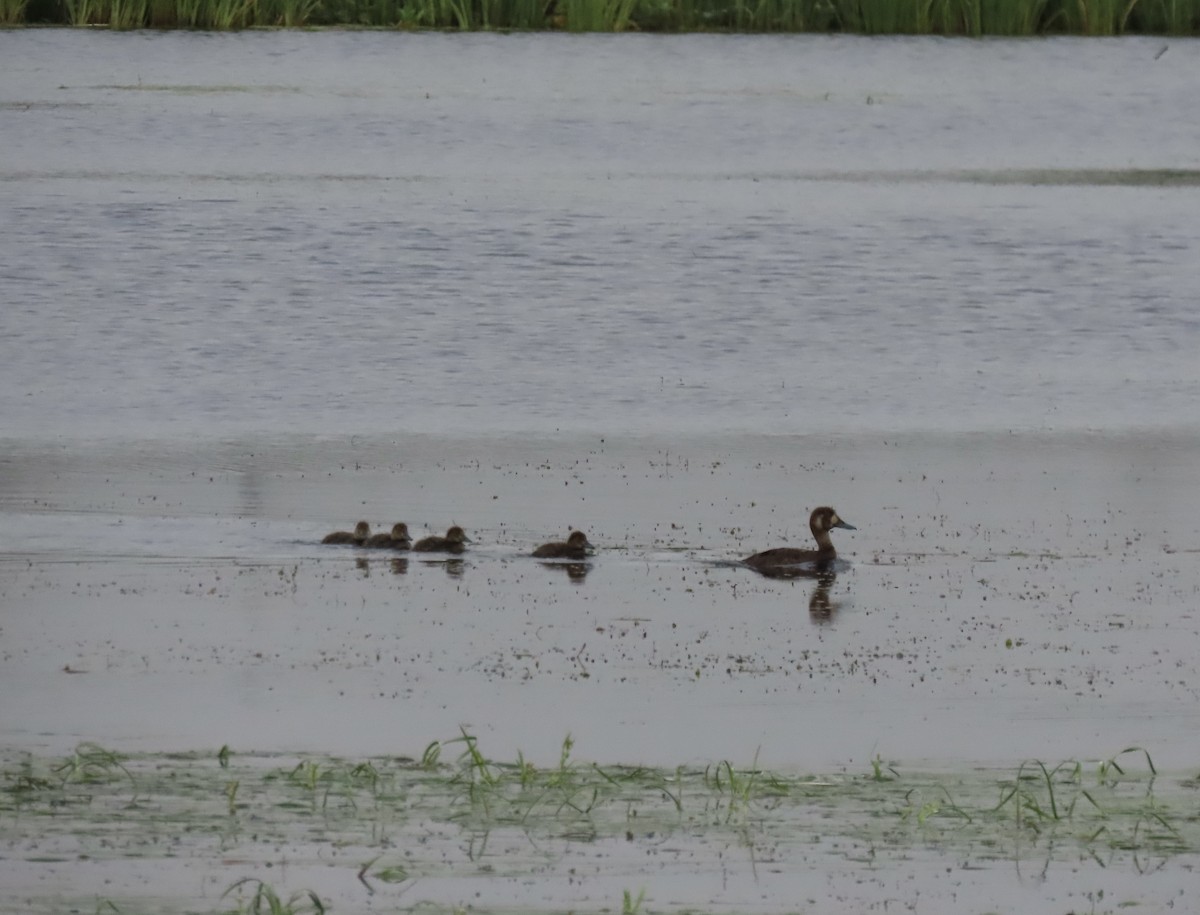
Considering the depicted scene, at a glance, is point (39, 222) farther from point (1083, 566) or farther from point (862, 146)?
point (1083, 566)

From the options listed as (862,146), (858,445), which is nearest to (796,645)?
(858,445)

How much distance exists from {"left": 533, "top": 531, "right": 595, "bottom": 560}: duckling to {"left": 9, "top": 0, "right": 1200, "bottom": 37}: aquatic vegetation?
22161mm

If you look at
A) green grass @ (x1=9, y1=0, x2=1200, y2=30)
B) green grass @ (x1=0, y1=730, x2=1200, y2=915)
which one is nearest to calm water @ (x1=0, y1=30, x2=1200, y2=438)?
green grass @ (x1=9, y1=0, x2=1200, y2=30)

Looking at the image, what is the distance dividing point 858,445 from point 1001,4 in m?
19.0

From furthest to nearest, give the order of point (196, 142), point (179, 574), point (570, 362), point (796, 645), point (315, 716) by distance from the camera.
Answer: point (196, 142) < point (570, 362) < point (179, 574) < point (796, 645) < point (315, 716)

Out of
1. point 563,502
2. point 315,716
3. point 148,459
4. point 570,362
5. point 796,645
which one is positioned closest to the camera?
point 315,716

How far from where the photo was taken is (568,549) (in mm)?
10188

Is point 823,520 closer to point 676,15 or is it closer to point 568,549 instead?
point 568,549

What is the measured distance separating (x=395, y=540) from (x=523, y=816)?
4.02 metres

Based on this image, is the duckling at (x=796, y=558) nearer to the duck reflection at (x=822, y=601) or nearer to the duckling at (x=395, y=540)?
the duck reflection at (x=822, y=601)

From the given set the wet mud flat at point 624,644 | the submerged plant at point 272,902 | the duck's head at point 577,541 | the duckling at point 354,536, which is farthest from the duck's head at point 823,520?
the submerged plant at point 272,902

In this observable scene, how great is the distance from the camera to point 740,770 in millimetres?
7059

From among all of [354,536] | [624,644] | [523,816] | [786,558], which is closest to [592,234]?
[354,536]

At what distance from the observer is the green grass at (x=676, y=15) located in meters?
31.7
